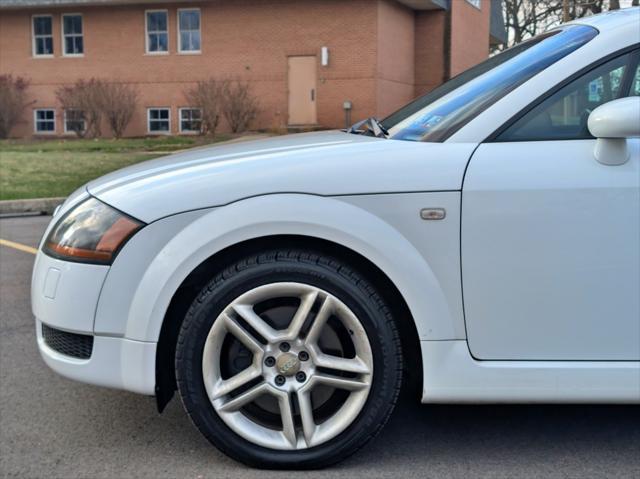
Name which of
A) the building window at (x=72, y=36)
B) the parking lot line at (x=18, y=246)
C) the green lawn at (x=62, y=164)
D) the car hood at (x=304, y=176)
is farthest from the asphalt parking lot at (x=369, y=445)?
the building window at (x=72, y=36)

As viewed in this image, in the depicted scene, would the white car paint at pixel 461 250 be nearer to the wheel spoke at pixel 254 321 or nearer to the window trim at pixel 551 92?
the window trim at pixel 551 92

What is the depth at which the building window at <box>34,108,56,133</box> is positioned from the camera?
2912cm

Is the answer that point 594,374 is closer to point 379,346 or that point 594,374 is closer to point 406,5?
point 379,346

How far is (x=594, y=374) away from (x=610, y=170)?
73 centimetres

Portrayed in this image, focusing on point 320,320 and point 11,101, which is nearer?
point 320,320

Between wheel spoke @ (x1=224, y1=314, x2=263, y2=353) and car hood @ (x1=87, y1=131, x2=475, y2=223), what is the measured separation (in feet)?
1.42

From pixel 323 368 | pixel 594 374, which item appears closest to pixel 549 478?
pixel 594 374

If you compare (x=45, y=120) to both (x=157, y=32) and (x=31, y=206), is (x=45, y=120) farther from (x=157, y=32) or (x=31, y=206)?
(x=31, y=206)

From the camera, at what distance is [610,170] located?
2.85 meters

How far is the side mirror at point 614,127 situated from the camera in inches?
107

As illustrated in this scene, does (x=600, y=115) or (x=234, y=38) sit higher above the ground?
(x=234, y=38)

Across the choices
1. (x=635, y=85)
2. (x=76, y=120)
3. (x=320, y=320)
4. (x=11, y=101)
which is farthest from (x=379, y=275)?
(x=11, y=101)

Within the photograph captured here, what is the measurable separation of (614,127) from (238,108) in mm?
24469

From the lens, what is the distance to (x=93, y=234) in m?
2.99
